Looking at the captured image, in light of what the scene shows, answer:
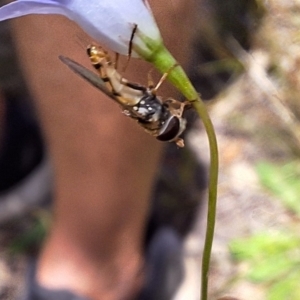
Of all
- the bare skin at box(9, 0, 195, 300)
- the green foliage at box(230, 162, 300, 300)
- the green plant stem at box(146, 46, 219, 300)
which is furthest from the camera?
the green foliage at box(230, 162, 300, 300)

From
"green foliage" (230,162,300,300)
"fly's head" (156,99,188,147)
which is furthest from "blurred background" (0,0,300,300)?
"fly's head" (156,99,188,147)

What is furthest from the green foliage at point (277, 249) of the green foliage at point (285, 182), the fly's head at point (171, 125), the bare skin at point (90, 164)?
the fly's head at point (171, 125)

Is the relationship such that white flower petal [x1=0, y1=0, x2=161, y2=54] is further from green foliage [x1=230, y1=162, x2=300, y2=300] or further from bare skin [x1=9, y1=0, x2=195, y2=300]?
green foliage [x1=230, y1=162, x2=300, y2=300]

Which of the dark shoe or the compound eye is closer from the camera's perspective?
the compound eye

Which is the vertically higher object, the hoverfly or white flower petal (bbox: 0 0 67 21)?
white flower petal (bbox: 0 0 67 21)

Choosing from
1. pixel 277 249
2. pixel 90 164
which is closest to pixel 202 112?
pixel 90 164
